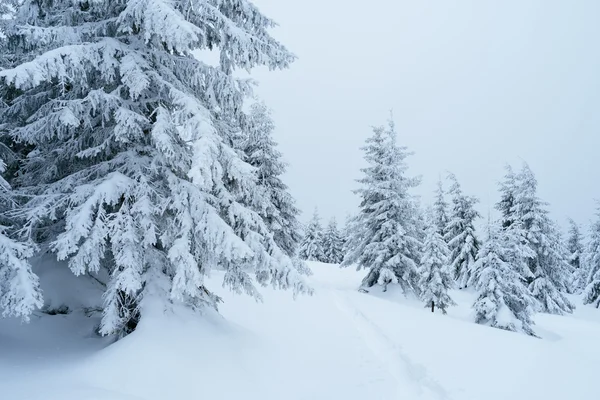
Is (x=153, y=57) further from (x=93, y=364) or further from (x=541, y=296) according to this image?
(x=541, y=296)

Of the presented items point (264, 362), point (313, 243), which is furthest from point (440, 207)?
point (264, 362)

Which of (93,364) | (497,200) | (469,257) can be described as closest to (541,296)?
(469,257)

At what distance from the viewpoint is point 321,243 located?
61.1m

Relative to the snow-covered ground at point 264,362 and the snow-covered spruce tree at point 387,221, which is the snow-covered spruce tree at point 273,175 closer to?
the snow-covered spruce tree at point 387,221

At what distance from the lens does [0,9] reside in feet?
26.1

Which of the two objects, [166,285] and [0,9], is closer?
[166,285]

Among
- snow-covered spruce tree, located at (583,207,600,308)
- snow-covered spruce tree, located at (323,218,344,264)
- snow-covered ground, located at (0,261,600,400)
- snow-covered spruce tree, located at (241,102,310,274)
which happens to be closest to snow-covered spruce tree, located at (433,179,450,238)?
snow-covered spruce tree, located at (583,207,600,308)

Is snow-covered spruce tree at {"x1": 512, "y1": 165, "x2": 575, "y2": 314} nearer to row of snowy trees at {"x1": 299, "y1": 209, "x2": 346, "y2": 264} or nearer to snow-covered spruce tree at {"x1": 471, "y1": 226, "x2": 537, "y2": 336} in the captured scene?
snow-covered spruce tree at {"x1": 471, "y1": 226, "x2": 537, "y2": 336}

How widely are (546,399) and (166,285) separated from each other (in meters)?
7.45

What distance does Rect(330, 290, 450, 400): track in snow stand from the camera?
248 inches

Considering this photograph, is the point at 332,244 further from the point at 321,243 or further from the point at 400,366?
the point at 400,366

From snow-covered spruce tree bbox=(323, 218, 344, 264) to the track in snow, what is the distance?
5060 cm

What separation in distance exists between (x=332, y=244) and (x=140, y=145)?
57.4 metres

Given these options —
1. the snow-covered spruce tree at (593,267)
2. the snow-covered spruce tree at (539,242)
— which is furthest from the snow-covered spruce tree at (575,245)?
the snow-covered spruce tree at (539,242)
